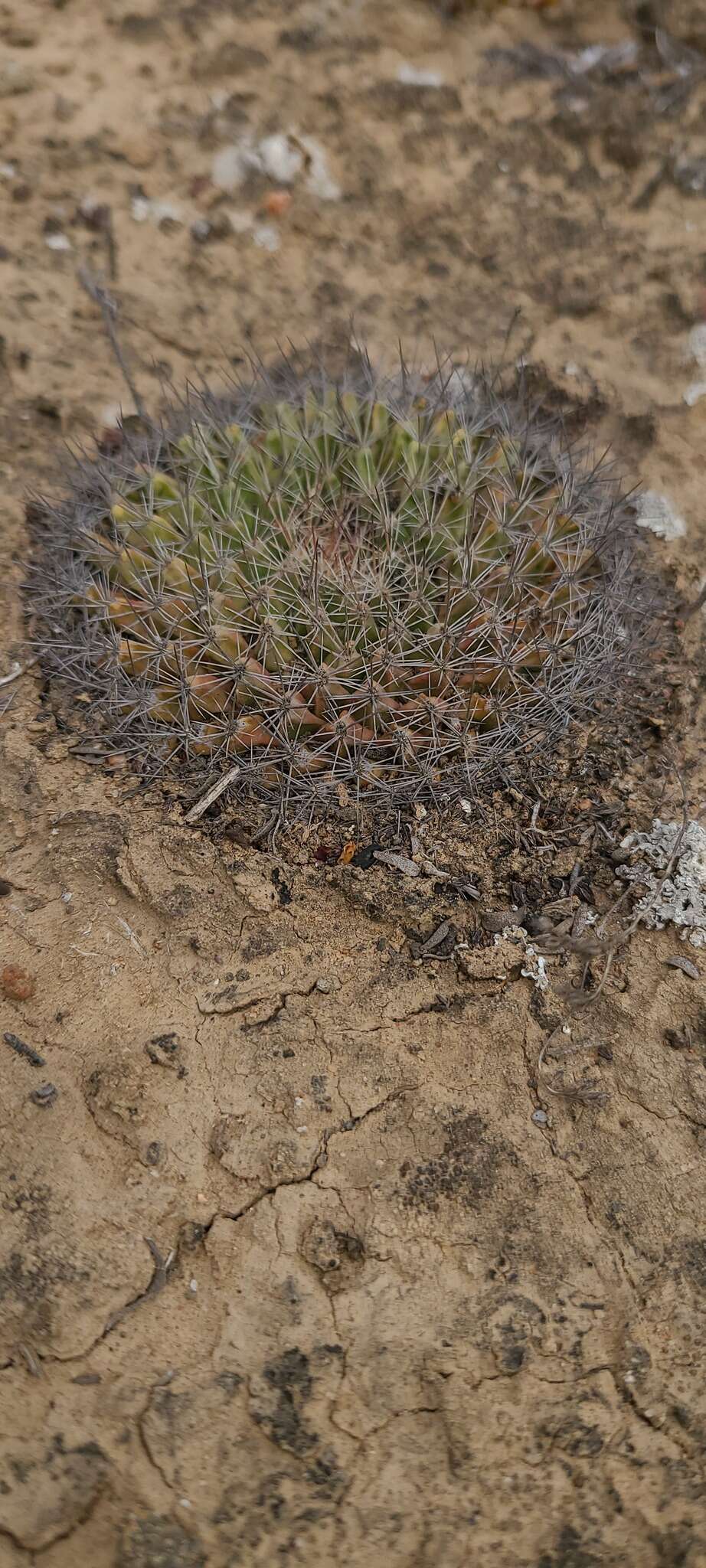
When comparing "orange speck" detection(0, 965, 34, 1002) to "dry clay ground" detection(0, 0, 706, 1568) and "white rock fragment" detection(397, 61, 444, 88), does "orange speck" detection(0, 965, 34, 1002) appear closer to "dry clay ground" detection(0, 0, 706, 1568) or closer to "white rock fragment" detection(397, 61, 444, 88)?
"dry clay ground" detection(0, 0, 706, 1568)

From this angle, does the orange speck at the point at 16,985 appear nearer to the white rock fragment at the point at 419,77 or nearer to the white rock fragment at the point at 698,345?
the white rock fragment at the point at 698,345

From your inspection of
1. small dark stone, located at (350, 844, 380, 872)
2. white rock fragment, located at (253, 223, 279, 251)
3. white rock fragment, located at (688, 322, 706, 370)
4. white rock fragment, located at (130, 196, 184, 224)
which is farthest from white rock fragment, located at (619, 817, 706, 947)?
white rock fragment, located at (130, 196, 184, 224)

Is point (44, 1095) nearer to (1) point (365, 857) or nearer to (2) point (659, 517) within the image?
Result: (1) point (365, 857)

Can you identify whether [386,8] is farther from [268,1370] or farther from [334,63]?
[268,1370]

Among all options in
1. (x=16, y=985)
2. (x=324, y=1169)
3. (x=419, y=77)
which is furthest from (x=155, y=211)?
(x=324, y=1169)

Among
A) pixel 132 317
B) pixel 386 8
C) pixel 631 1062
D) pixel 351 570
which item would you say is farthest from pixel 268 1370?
pixel 386 8
